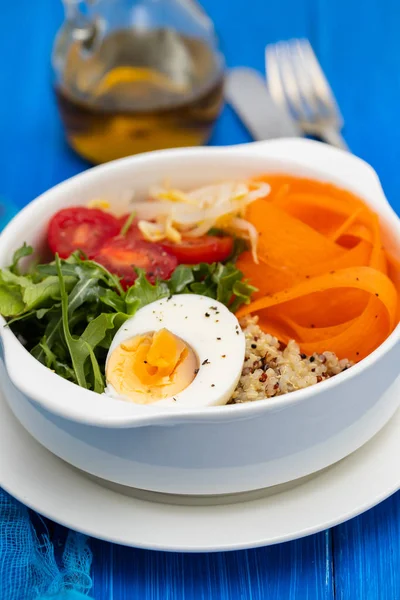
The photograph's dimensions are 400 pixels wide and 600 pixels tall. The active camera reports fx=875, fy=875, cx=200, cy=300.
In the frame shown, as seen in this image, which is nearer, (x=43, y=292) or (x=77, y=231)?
(x=43, y=292)

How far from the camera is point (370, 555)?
1.74m

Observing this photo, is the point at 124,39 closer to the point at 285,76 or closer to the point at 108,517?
the point at 285,76

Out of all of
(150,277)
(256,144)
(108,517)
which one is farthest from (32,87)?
(108,517)

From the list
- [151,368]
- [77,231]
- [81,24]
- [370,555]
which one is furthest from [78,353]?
[81,24]

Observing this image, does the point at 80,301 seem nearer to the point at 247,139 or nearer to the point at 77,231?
the point at 77,231

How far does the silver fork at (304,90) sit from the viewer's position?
2938 mm

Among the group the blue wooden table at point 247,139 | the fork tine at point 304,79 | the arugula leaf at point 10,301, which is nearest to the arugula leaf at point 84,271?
the arugula leaf at point 10,301

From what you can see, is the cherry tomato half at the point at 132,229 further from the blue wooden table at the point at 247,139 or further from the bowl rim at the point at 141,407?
the blue wooden table at the point at 247,139

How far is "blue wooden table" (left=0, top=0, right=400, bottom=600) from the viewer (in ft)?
5.51

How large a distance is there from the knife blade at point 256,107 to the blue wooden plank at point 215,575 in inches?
59.2

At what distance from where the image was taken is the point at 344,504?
163cm

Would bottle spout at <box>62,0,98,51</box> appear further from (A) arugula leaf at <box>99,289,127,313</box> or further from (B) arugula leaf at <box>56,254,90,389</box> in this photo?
(B) arugula leaf at <box>56,254,90,389</box>

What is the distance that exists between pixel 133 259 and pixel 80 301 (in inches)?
8.7

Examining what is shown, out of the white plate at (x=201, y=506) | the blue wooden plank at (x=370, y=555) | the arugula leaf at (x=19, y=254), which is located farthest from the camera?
the arugula leaf at (x=19, y=254)
